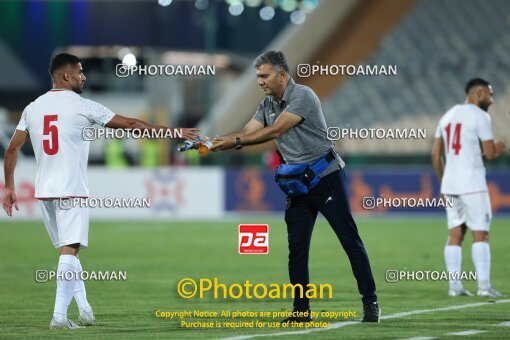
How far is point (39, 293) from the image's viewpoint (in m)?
14.8

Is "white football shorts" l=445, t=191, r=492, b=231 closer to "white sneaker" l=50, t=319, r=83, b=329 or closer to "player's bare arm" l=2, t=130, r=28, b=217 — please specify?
"white sneaker" l=50, t=319, r=83, b=329

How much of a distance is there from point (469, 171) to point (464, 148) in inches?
10.6

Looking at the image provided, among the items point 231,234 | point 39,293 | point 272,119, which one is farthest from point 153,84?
point 272,119

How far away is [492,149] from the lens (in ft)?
46.3

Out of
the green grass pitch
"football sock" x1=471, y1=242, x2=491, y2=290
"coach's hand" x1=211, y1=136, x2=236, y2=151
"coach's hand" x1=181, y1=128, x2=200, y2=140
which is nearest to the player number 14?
"football sock" x1=471, y1=242, x2=491, y2=290

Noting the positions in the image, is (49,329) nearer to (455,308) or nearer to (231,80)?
(455,308)

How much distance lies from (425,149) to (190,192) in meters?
9.81

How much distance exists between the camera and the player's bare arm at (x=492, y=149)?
1408 centimetres

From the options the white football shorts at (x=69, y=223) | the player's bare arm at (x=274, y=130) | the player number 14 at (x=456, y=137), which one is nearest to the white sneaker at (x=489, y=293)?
the player number 14 at (x=456, y=137)

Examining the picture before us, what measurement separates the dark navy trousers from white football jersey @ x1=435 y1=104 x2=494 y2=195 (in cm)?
377

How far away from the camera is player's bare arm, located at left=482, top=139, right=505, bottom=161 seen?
46.2 feet

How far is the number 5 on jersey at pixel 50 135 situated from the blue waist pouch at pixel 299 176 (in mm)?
1939

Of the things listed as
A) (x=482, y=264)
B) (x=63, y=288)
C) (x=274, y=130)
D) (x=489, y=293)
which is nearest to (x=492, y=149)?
Answer: (x=482, y=264)

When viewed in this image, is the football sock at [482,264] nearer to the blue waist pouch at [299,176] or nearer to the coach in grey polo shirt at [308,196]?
the coach in grey polo shirt at [308,196]
